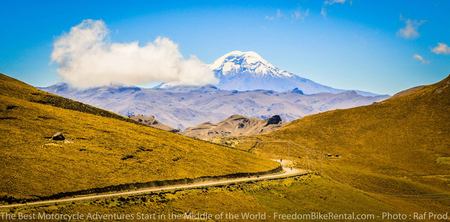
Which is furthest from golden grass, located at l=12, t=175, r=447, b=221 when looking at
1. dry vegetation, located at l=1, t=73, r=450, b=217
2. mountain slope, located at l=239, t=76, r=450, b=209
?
mountain slope, located at l=239, t=76, r=450, b=209

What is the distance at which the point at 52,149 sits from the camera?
72.2 metres

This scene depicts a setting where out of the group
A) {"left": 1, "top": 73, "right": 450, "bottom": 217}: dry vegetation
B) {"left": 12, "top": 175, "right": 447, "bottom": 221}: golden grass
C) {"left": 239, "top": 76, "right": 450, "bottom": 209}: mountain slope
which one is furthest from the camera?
{"left": 239, "top": 76, "right": 450, "bottom": 209}: mountain slope

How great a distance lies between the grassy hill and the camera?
60938 millimetres

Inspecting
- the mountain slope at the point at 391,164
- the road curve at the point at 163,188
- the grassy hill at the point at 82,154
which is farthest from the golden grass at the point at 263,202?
the mountain slope at the point at 391,164

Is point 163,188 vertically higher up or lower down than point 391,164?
lower down

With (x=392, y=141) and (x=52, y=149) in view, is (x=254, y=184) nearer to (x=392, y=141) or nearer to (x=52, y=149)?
(x=52, y=149)

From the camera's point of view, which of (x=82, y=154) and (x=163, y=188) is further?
(x=82, y=154)

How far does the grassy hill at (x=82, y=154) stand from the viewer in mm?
60938

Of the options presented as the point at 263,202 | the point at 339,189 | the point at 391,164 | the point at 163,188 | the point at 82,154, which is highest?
the point at 82,154

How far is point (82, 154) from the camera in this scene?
2918 inches

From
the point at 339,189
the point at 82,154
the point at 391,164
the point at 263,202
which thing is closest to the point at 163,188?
the point at 82,154

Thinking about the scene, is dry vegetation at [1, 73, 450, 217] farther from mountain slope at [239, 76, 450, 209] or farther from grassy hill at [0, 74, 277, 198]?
grassy hill at [0, 74, 277, 198]

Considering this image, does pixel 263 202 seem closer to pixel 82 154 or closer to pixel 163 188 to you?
pixel 163 188

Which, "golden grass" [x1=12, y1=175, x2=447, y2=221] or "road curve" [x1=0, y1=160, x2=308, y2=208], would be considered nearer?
"road curve" [x1=0, y1=160, x2=308, y2=208]
